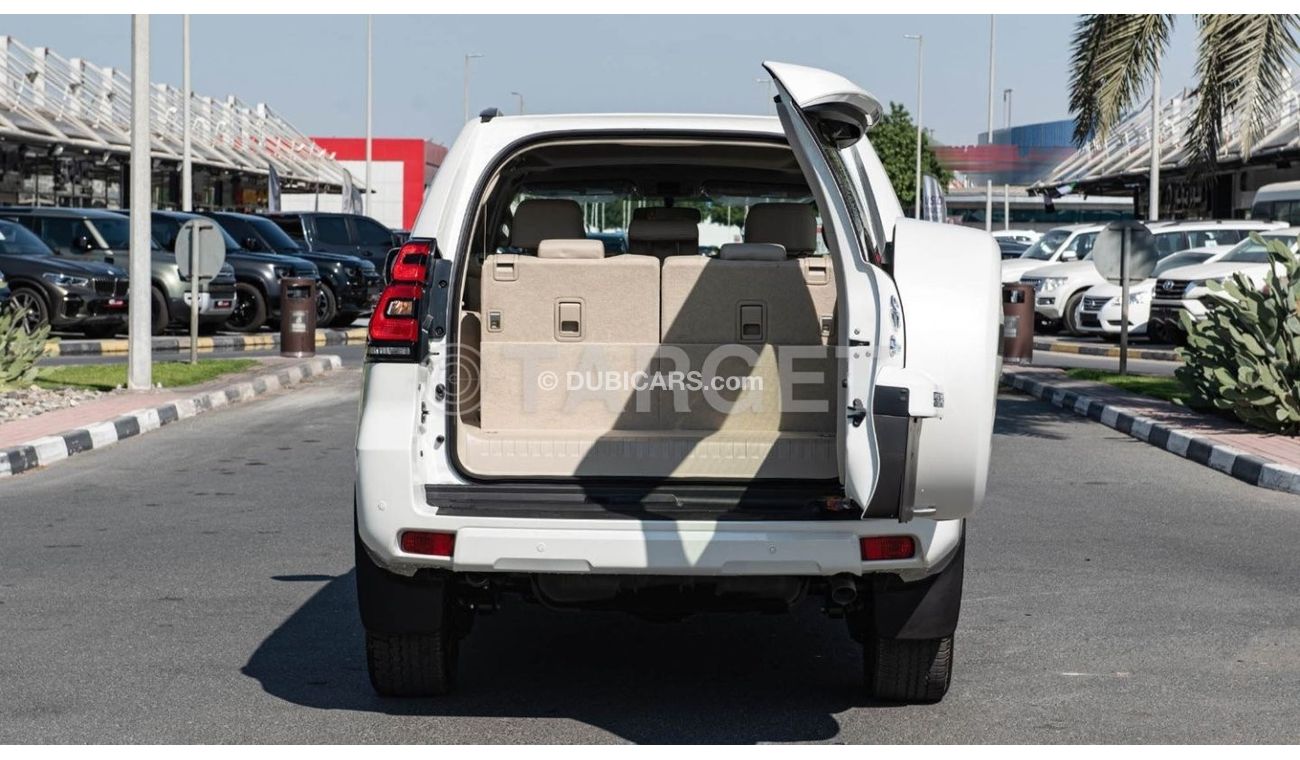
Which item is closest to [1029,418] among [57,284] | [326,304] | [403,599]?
[403,599]

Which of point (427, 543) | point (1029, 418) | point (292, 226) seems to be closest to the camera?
point (427, 543)

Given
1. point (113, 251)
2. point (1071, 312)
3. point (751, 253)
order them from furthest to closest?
1. point (1071, 312)
2. point (113, 251)
3. point (751, 253)

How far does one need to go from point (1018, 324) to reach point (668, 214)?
1473 centimetres

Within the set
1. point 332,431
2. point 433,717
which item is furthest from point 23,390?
point 433,717

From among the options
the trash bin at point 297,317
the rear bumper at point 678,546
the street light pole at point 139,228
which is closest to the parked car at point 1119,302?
the trash bin at point 297,317

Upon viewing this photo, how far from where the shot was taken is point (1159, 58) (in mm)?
15211

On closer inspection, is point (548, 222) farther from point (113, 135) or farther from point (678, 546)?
point (113, 135)

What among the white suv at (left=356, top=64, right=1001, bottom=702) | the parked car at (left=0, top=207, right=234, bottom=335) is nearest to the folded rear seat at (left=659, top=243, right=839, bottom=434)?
the white suv at (left=356, top=64, right=1001, bottom=702)

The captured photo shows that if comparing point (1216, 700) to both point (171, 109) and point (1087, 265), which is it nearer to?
point (1087, 265)

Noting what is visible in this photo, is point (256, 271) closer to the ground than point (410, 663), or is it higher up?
higher up

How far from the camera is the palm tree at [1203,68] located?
45.3 feet

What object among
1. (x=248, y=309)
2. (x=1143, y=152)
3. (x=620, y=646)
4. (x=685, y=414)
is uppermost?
(x=1143, y=152)

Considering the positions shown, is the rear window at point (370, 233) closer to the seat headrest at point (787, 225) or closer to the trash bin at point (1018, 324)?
the trash bin at point (1018, 324)

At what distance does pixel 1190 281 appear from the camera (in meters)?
24.8
